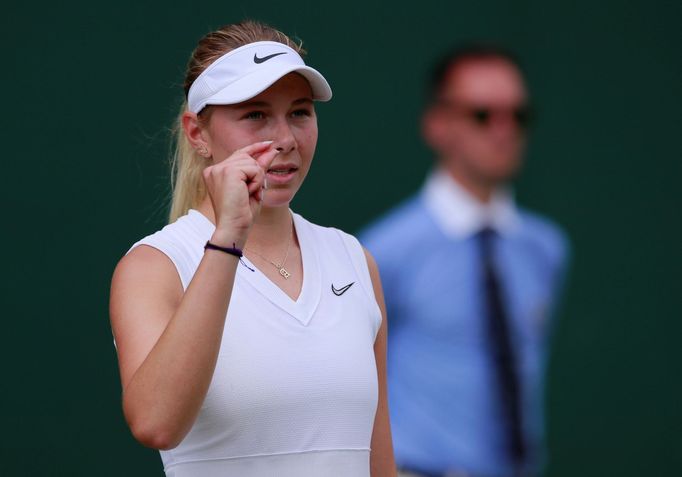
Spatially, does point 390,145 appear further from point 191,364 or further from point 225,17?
point 191,364

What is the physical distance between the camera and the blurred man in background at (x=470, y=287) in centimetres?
350

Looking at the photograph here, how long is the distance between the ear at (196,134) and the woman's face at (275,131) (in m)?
0.03

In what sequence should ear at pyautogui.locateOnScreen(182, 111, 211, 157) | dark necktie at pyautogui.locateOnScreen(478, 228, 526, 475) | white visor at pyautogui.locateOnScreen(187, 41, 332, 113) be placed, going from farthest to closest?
dark necktie at pyautogui.locateOnScreen(478, 228, 526, 475) → ear at pyautogui.locateOnScreen(182, 111, 211, 157) → white visor at pyautogui.locateOnScreen(187, 41, 332, 113)

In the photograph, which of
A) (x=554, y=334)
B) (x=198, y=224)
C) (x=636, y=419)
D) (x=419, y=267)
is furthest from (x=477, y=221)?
(x=198, y=224)

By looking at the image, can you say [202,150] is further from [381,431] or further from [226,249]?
[381,431]

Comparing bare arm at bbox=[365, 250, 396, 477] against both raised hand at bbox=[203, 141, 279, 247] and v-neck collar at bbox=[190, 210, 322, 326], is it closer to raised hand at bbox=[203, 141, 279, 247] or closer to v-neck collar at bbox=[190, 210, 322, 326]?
v-neck collar at bbox=[190, 210, 322, 326]

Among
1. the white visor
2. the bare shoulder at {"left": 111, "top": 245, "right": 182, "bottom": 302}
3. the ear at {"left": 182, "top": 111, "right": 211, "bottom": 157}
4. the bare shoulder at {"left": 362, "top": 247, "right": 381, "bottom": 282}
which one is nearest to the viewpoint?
the bare shoulder at {"left": 111, "top": 245, "right": 182, "bottom": 302}

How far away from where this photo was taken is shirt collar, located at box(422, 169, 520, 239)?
3.76 metres

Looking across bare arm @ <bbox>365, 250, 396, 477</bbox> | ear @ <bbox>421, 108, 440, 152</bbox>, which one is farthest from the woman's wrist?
ear @ <bbox>421, 108, 440, 152</bbox>

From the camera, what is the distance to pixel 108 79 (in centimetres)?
360

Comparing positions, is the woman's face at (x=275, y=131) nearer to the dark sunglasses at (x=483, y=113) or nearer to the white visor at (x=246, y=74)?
the white visor at (x=246, y=74)

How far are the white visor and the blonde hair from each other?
0.11 ft

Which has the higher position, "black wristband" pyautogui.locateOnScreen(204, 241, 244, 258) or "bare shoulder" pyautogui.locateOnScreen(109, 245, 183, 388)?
"black wristband" pyautogui.locateOnScreen(204, 241, 244, 258)

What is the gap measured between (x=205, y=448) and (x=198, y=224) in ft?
1.23
